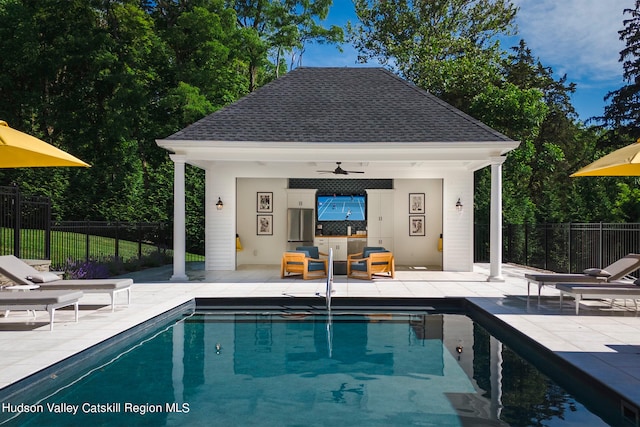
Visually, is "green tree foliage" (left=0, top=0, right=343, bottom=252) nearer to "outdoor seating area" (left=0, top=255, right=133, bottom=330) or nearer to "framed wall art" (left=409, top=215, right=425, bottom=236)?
"framed wall art" (left=409, top=215, right=425, bottom=236)

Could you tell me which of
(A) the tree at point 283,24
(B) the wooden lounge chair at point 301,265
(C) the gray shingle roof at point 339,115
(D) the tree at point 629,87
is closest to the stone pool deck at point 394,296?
(B) the wooden lounge chair at point 301,265

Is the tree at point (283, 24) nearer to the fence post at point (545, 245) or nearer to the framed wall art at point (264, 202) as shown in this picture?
the framed wall art at point (264, 202)

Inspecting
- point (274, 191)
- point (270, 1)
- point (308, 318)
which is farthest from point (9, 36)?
point (308, 318)

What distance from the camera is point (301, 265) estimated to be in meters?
12.1

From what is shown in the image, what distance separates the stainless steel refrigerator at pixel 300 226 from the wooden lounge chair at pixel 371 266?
143 inches

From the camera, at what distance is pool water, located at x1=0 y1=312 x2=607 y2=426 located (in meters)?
4.32

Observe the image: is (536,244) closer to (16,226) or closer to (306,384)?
(306,384)

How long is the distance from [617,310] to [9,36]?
83.1 feet

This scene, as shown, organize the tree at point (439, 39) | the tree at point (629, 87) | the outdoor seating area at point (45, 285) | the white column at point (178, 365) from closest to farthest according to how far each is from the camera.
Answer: the white column at point (178, 365) → the outdoor seating area at point (45, 285) → the tree at point (439, 39) → the tree at point (629, 87)

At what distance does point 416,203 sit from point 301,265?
17.7 feet

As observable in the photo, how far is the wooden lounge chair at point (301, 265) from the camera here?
12.0 m

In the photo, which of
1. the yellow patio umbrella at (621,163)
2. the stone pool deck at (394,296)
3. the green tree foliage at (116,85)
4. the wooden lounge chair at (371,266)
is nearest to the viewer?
the stone pool deck at (394,296)

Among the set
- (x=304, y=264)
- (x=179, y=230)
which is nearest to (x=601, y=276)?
(x=304, y=264)

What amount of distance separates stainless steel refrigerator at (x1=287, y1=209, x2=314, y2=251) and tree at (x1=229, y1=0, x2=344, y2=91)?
40.1ft
